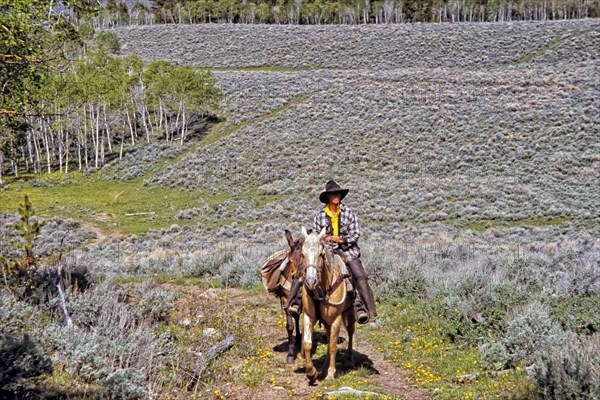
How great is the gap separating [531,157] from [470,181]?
6.22 metres

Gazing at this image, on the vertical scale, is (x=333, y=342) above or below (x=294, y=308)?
below

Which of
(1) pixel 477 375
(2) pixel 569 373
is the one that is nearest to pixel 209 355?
(1) pixel 477 375

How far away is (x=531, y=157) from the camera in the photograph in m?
36.5

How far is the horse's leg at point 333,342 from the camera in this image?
728 centimetres

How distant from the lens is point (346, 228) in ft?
25.6

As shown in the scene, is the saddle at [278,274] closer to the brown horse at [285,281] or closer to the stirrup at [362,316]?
the brown horse at [285,281]

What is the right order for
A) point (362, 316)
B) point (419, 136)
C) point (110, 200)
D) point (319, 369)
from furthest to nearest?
point (419, 136) < point (110, 200) < point (319, 369) < point (362, 316)

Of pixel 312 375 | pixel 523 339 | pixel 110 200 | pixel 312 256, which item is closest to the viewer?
pixel 312 256

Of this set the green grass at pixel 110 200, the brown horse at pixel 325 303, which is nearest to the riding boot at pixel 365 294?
the brown horse at pixel 325 303

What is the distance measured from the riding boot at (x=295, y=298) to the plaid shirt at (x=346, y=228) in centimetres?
75

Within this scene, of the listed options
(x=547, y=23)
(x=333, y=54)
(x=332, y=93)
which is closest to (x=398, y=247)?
(x=332, y=93)

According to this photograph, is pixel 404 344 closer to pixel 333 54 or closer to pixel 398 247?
pixel 398 247

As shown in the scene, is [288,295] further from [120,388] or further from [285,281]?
[120,388]

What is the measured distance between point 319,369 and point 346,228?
87.8 inches
